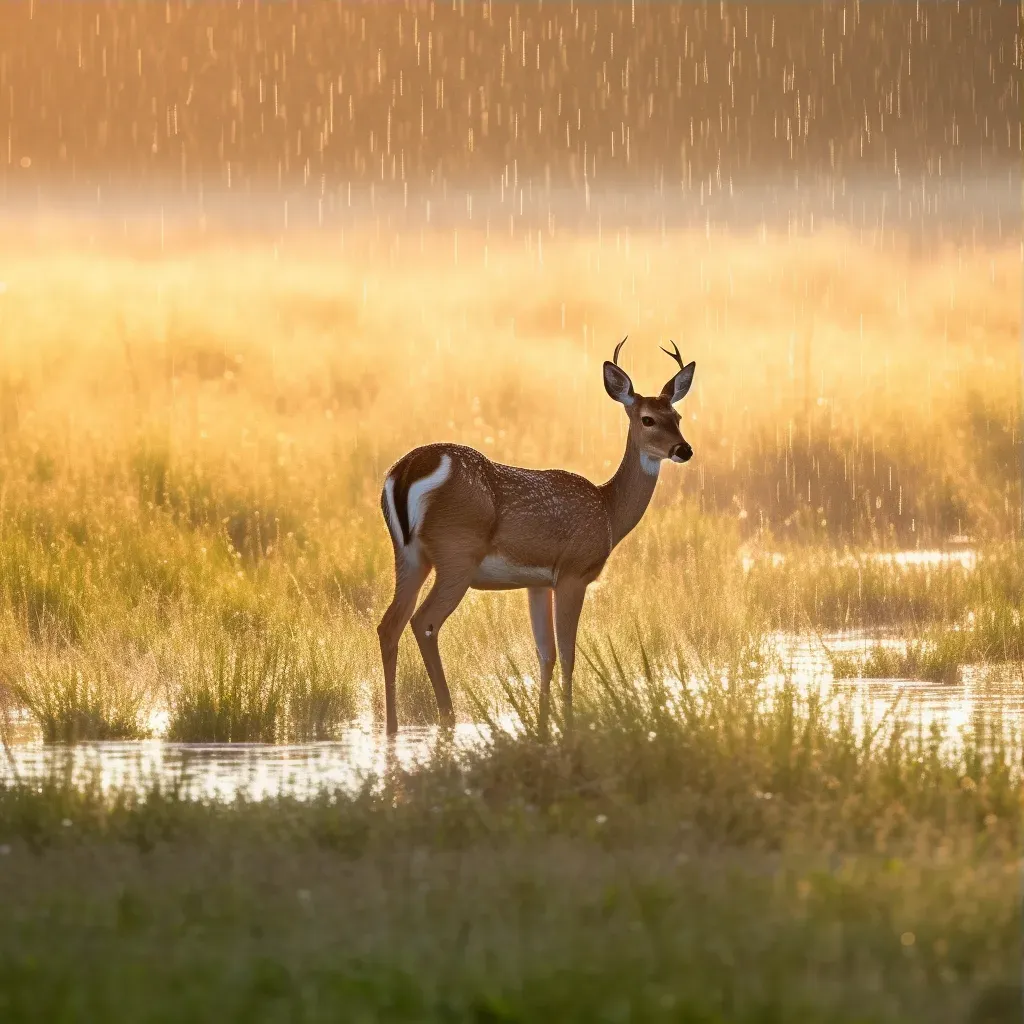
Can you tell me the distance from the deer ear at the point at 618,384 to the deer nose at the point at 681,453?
0.49m

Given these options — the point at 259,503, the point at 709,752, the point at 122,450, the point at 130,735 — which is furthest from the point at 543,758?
the point at 122,450

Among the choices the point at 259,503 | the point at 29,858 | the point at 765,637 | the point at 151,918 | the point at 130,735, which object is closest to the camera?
the point at 151,918

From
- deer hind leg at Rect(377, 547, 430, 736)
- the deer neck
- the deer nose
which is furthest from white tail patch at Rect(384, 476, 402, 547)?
the deer nose

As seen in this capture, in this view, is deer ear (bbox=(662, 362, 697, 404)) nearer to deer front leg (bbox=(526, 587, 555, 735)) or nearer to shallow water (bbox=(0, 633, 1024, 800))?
deer front leg (bbox=(526, 587, 555, 735))

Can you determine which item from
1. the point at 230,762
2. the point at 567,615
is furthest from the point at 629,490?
the point at 230,762

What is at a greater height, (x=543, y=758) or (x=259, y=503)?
(x=259, y=503)

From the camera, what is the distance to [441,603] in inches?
523

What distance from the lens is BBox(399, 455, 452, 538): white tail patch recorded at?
13.0 metres

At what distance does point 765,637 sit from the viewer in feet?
56.0

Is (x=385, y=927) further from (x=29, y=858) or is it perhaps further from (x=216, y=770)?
(x=216, y=770)

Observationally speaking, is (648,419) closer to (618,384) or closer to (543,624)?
(618,384)

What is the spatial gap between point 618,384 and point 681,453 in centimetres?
68

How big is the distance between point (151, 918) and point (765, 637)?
32.3ft

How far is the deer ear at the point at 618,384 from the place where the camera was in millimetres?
14281
